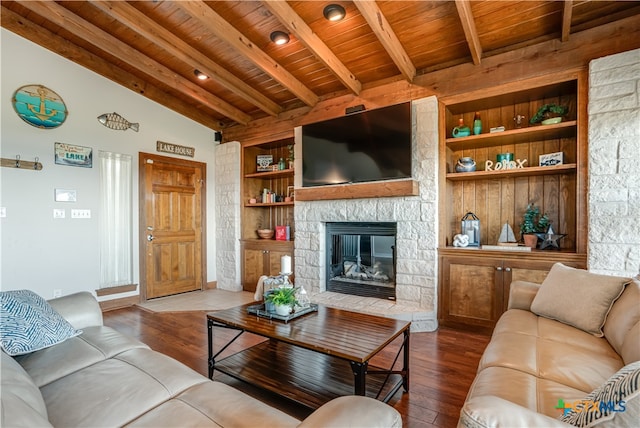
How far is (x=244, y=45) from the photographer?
3148mm

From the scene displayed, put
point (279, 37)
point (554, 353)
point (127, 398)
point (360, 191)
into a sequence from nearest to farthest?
point (127, 398), point (554, 353), point (279, 37), point (360, 191)

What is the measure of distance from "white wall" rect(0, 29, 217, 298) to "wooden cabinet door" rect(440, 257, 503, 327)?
3.93 meters

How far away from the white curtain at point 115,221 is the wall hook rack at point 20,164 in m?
0.64

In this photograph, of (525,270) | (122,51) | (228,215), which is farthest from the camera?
(228,215)

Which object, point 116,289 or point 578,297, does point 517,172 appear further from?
point 116,289

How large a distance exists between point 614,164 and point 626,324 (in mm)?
1614

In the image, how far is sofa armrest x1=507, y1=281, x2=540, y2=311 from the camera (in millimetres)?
2252

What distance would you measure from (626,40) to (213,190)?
5118 millimetres

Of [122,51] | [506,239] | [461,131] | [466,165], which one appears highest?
[122,51]

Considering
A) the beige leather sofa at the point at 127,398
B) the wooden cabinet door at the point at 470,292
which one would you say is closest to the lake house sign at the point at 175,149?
the beige leather sofa at the point at 127,398

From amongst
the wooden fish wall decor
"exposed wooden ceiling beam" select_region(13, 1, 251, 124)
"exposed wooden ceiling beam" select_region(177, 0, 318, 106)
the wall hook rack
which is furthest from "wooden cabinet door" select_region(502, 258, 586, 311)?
the wall hook rack

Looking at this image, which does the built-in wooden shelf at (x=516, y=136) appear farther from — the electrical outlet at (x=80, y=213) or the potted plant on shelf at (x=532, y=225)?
the electrical outlet at (x=80, y=213)

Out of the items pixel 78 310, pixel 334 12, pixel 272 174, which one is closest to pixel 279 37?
pixel 334 12

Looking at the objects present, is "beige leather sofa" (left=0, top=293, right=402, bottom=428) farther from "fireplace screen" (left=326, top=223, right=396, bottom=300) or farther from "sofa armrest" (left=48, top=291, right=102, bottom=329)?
"fireplace screen" (left=326, top=223, right=396, bottom=300)
